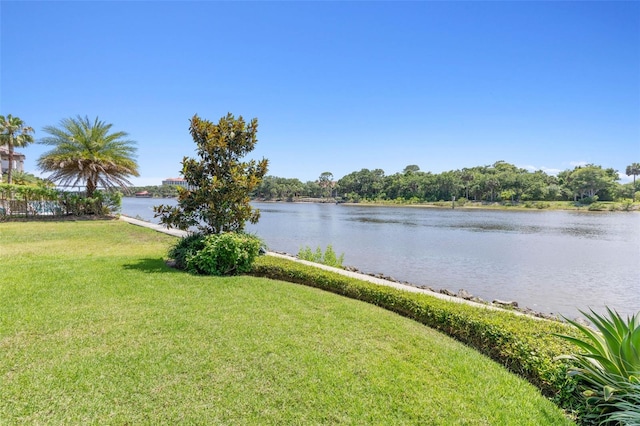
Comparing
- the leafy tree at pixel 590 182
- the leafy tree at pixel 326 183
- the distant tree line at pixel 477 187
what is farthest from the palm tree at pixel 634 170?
the leafy tree at pixel 326 183

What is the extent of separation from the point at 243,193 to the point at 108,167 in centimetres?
1761

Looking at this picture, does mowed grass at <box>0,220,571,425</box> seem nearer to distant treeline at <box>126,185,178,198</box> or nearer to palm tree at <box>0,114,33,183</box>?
palm tree at <box>0,114,33,183</box>

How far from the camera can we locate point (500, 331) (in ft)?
13.6

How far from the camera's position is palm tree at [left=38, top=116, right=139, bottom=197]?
2017 cm

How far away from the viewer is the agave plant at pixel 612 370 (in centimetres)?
266

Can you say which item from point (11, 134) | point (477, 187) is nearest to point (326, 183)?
point (477, 187)

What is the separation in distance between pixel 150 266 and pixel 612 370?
27.7ft

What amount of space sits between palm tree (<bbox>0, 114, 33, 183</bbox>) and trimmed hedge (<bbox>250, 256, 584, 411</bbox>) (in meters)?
33.4

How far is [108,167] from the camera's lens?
69.9 feet

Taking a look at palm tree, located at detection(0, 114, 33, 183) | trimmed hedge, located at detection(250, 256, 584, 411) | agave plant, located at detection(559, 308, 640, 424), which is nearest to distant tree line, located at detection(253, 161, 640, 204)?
palm tree, located at detection(0, 114, 33, 183)

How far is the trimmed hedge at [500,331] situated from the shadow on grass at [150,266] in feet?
12.7

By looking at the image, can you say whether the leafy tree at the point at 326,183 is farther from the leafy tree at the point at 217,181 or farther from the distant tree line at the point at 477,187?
the leafy tree at the point at 217,181

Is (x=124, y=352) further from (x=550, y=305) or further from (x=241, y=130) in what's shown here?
(x=550, y=305)

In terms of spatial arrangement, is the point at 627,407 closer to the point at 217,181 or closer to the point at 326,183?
the point at 217,181
